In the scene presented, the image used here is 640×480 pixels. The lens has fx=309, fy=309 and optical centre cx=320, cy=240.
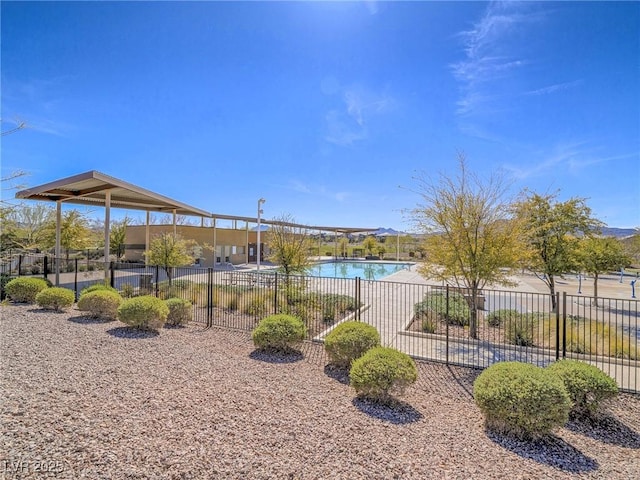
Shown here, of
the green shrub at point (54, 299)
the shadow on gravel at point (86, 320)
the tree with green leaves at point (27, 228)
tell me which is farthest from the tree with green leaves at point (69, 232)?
the shadow on gravel at point (86, 320)

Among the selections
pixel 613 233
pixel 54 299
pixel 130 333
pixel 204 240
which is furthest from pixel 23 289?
pixel 613 233

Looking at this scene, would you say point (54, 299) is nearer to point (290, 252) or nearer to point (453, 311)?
point (290, 252)

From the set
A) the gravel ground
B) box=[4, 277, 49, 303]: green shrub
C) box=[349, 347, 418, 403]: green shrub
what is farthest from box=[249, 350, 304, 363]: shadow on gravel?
box=[4, 277, 49, 303]: green shrub

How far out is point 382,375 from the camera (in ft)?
13.7

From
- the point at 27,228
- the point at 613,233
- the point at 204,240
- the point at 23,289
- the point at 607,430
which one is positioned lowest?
the point at 607,430

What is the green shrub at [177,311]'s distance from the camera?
7.86 m

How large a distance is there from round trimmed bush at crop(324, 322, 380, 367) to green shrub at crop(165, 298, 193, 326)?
4.34 meters

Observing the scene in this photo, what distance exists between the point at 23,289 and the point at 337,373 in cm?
991

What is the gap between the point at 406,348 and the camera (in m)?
6.92

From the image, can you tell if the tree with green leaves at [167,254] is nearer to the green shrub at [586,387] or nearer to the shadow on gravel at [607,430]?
the green shrub at [586,387]

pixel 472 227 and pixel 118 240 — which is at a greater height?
pixel 472 227

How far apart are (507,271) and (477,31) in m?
6.07

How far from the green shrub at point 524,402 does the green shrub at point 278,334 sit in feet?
11.1

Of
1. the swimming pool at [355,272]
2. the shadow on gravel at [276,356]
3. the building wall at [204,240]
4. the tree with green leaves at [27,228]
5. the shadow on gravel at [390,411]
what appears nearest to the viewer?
the shadow on gravel at [390,411]
